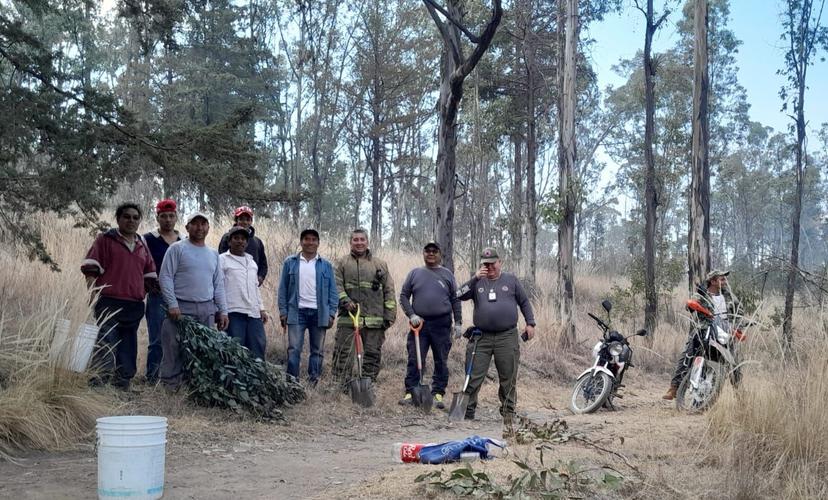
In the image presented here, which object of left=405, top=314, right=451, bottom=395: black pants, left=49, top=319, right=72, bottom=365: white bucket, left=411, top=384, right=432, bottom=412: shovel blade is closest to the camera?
left=49, top=319, right=72, bottom=365: white bucket

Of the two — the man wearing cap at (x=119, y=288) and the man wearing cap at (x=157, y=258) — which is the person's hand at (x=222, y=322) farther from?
the man wearing cap at (x=119, y=288)

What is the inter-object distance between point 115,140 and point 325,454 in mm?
3726

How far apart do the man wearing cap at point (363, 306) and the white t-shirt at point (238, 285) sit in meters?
1.30

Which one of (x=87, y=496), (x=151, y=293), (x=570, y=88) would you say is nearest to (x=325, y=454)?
(x=87, y=496)

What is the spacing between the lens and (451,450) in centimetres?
545

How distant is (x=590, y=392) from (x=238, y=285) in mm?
4843

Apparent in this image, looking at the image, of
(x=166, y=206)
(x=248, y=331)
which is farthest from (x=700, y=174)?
(x=166, y=206)

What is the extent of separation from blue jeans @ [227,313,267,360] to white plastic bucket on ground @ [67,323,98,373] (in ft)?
6.16

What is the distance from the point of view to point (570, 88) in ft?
52.8

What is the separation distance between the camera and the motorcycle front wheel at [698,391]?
8.45 m

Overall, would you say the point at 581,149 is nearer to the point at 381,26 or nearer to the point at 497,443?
the point at 381,26

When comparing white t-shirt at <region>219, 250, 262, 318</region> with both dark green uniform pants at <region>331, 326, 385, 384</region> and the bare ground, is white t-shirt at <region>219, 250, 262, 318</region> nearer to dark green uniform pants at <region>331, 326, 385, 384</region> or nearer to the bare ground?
the bare ground

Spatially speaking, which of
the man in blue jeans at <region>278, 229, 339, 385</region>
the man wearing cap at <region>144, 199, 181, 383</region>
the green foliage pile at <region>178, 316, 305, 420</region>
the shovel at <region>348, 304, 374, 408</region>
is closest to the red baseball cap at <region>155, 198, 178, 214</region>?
the man wearing cap at <region>144, 199, 181, 383</region>

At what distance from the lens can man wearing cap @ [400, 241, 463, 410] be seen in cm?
955
